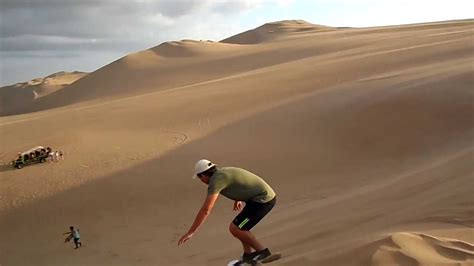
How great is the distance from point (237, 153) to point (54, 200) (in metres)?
4.29

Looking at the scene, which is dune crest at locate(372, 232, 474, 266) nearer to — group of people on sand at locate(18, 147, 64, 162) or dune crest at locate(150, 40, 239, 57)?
group of people on sand at locate(18, 147, 64, 162)

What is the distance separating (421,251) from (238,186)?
1594 millimetres

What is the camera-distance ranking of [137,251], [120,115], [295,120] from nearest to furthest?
[137,251] → [295,120] → [120,115]

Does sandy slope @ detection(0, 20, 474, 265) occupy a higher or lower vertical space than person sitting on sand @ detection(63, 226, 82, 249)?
higher

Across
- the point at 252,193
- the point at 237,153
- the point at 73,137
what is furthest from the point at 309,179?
the point at 73,137

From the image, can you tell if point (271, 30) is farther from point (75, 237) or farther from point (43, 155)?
point (75, 237)

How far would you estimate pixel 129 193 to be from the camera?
11.6 m

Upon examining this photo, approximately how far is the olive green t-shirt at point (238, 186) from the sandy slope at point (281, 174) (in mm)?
645

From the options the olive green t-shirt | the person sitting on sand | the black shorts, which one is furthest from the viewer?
the person sitting on sand

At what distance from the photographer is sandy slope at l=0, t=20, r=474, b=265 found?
555 cm

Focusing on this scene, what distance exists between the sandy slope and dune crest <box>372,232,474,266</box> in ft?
0.05

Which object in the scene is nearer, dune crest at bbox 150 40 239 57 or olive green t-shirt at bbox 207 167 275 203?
olive green t-shirt at bbox 207 167 275 203

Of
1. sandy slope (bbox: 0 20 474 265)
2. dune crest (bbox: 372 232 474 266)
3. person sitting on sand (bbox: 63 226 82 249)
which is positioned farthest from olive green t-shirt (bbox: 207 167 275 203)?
person sitting on sand (bbox: 63 226 82 249)

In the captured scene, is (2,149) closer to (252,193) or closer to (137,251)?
(137,251)
